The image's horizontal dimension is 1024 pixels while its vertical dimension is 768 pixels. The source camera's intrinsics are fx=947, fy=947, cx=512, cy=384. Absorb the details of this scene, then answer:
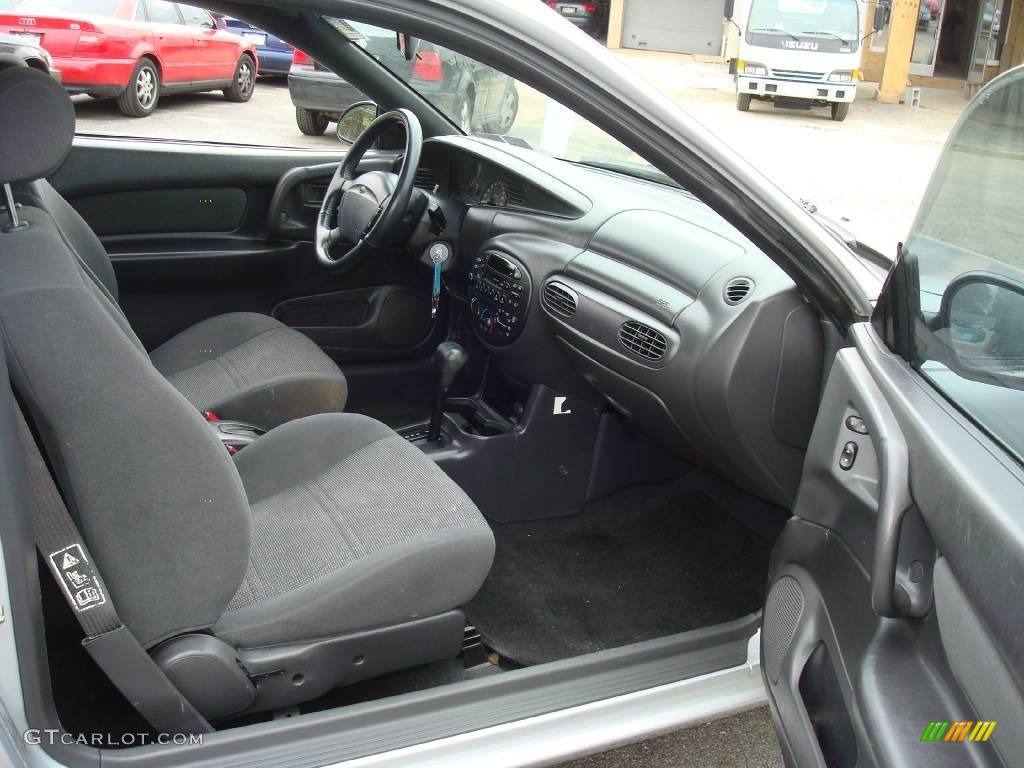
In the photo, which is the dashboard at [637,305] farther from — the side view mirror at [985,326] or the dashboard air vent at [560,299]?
the side view mirror at [985,326]

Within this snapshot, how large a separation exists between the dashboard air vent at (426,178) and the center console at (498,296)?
0.38m

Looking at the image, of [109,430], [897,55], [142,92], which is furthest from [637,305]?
[897,55]

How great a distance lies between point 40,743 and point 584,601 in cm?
139

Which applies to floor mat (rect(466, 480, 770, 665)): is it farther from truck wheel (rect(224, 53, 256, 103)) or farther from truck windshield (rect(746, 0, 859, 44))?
truck windshield (rect(746, 0, 859, 44))

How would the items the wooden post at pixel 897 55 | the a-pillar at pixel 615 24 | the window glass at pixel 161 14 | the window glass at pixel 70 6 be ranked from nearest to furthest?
the window glass at pixel 70 6 < the window glass at pixel 161 14 < the wooden post at pixel 897 55 < the a-pillar at pixel 615 24

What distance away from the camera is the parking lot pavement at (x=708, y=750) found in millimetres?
1909

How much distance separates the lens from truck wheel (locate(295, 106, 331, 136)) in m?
3.50

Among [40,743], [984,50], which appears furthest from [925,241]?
[984,50]

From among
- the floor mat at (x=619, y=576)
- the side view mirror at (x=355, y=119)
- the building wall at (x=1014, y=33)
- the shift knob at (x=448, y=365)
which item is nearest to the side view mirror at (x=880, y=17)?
the building wall at (x=1014, y=33)

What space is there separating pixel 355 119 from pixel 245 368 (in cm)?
108

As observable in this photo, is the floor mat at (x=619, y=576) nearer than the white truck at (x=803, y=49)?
Yes

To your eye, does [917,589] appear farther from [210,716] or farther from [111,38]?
[111,38]

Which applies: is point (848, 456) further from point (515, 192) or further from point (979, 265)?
point (515, 192)

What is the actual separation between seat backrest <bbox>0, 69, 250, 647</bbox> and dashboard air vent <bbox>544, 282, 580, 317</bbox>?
1073 mm
